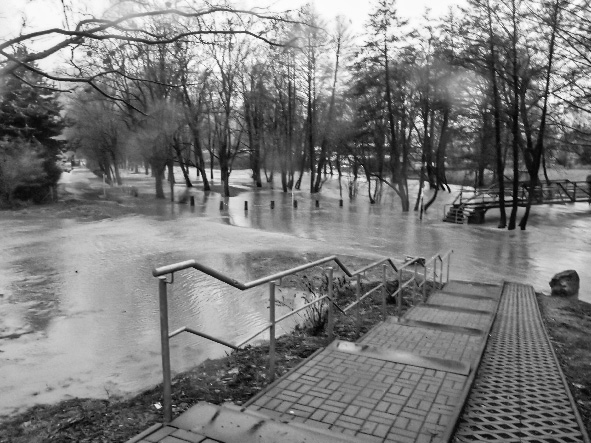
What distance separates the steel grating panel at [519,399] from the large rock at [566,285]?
660 centimetres

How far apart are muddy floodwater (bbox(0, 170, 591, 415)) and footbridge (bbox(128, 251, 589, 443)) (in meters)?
2.51

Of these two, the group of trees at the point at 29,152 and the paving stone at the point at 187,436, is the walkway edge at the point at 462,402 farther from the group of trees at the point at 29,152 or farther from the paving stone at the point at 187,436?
the group of trees at the point at 29,152

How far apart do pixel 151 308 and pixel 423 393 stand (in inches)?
268

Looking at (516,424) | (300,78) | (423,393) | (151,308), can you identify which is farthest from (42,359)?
(300,78)

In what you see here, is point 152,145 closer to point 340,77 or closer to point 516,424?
point 340,77

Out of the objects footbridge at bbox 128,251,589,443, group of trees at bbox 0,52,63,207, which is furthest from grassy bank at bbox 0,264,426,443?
group of trees at bbox 0,52,63,207

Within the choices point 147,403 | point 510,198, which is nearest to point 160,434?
point 147,403

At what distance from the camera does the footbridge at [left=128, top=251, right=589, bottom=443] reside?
9.96 ft

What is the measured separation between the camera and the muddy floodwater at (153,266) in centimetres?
655

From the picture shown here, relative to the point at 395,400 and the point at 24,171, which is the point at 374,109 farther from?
the point at 395,400

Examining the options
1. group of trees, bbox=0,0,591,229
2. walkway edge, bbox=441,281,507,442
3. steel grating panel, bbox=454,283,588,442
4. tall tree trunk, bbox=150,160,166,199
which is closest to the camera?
walkway edge, bbox=441,281,507,442

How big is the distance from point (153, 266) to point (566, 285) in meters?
10.5

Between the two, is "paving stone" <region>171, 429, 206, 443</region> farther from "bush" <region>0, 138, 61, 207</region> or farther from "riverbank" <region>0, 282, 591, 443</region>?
"bush" <region>0, 138, 61, 207</region>

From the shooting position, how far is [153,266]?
13.9 metres
